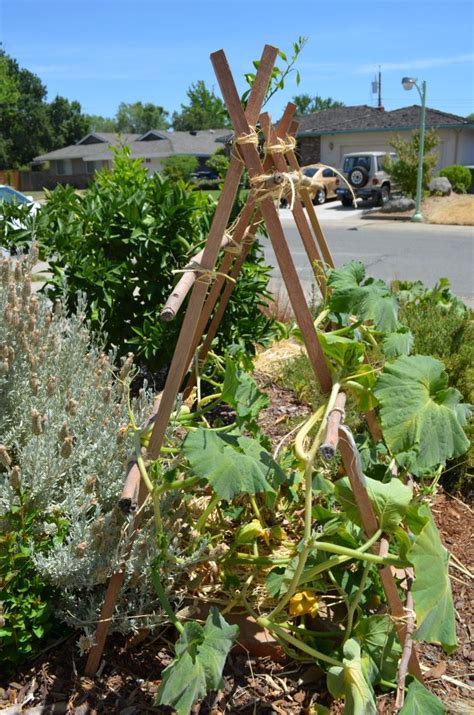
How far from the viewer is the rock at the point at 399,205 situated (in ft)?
71.2

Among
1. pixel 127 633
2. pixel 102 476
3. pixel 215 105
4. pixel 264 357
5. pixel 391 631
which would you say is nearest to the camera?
pixel 391 631

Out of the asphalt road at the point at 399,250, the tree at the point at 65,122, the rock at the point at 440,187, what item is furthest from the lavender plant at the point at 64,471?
the tree at the point at 65,122

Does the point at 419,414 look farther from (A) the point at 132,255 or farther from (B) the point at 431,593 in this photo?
(A) the point at 132,255

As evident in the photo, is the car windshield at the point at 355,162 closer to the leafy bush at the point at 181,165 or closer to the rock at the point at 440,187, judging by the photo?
the rock at the point at 440,187

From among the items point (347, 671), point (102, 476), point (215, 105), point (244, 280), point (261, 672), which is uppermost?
point (215, 105)

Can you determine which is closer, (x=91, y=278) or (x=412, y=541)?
(x=412, y=541)

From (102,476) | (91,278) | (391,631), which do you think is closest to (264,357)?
(91,278)

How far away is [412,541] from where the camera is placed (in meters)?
1.84

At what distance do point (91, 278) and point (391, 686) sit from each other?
2.57m

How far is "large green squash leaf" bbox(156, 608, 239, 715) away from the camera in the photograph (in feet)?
5.42

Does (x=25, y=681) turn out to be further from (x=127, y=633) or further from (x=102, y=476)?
(x=102, y=476)

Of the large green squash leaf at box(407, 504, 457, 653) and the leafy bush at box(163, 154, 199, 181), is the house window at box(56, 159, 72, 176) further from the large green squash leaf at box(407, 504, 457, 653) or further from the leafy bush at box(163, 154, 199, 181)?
the large green squash leaf at box(407, 504, 457, 653)

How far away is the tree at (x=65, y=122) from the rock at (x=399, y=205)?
52.9 metres

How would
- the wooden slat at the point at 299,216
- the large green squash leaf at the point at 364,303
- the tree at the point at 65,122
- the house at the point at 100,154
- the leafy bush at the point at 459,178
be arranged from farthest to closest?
1. the tree at the point at 65,122
2. the house at the point at 100,154
3. the leafy bush at the point at 459,178
4. the large green squash leaf at the point at 364,303
5. the wooden slat at the point at 299,216
